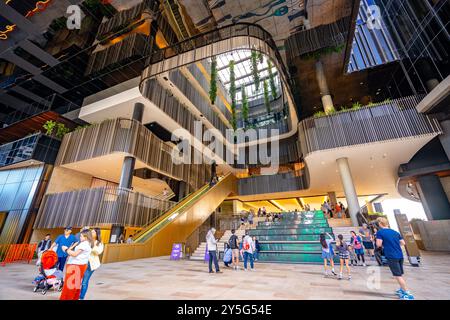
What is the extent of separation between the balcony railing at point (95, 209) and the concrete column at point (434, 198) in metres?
19.4

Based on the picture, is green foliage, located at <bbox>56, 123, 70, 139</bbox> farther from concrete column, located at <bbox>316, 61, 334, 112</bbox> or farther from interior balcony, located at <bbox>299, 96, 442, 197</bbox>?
concrete column, located at <bbox>316, 61, 334, 112</bbox>

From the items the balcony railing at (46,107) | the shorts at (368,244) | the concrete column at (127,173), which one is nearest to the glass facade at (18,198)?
the balcony railing at (46,107)

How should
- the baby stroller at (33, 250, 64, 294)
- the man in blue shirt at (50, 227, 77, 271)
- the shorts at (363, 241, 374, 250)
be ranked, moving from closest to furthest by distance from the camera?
the baby stroller at (33, 250, 64, 294), the man in blue shirt at (50, 227, 77, 271), the shorts at (363, 241, 374, 250)

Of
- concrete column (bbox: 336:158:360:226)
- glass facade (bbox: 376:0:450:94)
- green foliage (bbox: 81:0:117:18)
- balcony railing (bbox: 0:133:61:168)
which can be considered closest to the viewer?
glass facade (bbox: 376:0:450:94)

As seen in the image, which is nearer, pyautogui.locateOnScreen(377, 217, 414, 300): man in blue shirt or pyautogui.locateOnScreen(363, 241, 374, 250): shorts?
pyautogui.locateOnScreen(377, 217, 414, 300): man in blue shirt

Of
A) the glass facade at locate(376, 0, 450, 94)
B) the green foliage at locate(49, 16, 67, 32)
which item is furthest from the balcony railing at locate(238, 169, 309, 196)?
the green foliage at locate(49, 16, 67, 32)

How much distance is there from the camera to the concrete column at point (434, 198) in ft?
46.3

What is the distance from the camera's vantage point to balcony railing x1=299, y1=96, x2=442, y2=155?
36.0 ft

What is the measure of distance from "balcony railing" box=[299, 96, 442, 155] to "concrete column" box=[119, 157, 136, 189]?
11122mm

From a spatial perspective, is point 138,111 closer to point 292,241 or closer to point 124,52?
point 124,52

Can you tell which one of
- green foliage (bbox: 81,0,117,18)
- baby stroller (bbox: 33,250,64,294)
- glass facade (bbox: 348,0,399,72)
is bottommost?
baby stroller (bbox: 33,250,64,294)

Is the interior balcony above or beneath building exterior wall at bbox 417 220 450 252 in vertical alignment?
above

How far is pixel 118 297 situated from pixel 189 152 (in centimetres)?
1522

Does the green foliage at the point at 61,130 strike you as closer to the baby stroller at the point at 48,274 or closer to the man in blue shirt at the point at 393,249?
the baby stroller at the point at 48,274
